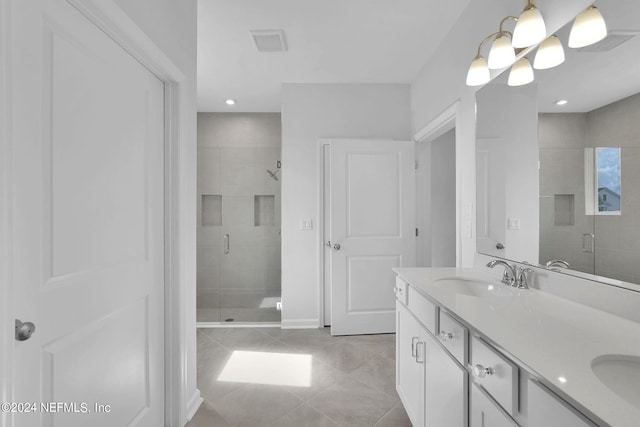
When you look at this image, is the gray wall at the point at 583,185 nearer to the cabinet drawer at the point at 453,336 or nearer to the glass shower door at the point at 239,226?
the cabinet drawer at the point at 453,336

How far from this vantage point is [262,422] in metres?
1.78

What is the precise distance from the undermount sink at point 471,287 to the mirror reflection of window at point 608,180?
54 centimetres

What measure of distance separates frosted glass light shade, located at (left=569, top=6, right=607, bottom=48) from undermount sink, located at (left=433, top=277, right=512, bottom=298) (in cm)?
106

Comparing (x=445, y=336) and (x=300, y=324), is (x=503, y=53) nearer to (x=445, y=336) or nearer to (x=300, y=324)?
(x=445, y=336)

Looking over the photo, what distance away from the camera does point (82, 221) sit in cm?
112

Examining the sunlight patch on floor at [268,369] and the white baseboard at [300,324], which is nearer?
the sunlight patch on floor at [268,369]

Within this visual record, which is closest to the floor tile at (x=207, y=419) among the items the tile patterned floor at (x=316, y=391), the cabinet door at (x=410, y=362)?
the tile patterned floor at (x=316, y=391)

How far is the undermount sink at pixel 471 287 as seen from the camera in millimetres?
1506

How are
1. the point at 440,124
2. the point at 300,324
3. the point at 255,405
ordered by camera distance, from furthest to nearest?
1. the point at 300,324
2. the point at 440,124
3. the point at 255,405

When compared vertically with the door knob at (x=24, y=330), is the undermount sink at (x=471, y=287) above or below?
below

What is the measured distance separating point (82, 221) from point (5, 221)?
315 mm

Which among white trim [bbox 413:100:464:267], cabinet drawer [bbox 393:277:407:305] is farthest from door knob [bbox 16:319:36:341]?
white trim [bbox 413:100:464:267]

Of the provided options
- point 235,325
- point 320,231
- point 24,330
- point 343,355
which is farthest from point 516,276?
point 235,325

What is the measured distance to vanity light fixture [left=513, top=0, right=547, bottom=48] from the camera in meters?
1.36
